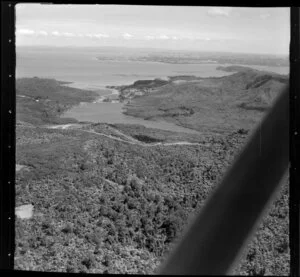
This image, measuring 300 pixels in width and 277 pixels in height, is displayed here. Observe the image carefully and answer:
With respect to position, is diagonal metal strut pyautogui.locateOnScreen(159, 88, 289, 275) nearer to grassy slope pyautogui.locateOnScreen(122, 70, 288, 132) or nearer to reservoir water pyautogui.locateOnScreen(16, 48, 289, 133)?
grassy slope pyautogui.locateOnScreen(122, 70, 288, 132)

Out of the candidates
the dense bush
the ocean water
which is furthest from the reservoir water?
the dense bush

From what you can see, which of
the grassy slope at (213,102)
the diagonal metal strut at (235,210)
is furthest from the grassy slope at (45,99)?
the diagonal metal strut at (235,210)

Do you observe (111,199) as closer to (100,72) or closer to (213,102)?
(100,72)

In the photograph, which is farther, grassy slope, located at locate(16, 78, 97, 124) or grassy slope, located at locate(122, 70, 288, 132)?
grassy slope, located at locate(122, 70, 288, 132)

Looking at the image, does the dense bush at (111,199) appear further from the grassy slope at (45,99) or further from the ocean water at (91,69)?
the ocean water at (91,69)

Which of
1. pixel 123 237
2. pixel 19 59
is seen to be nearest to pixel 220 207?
pixel 123 237
